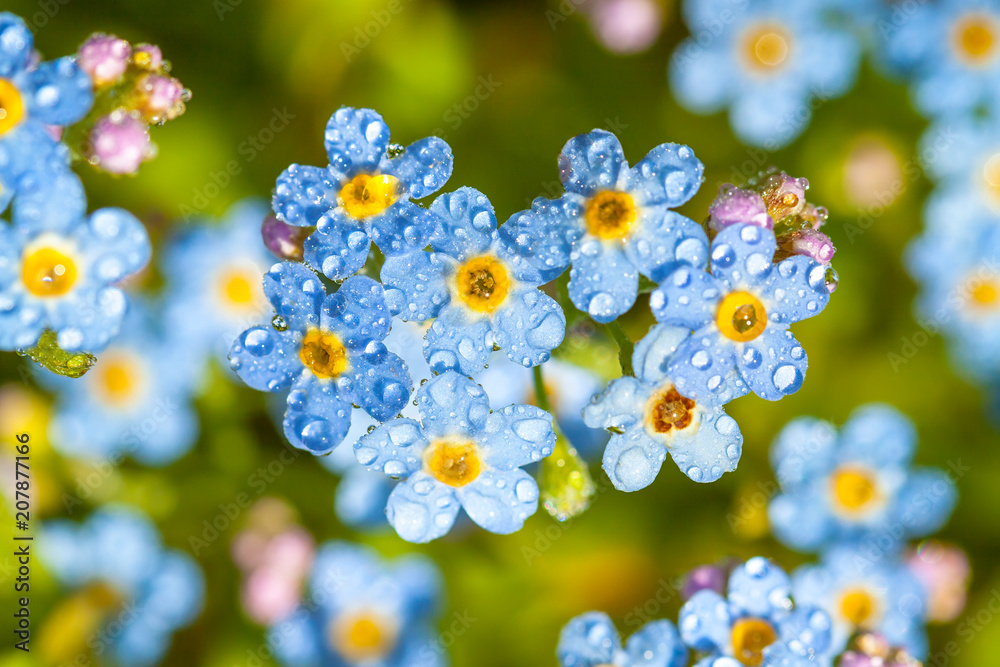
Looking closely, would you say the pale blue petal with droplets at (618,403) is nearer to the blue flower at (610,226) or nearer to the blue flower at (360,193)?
the blue flower at (610,226)

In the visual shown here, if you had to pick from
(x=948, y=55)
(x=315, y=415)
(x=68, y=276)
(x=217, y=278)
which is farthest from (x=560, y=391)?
(x=948, y=55)

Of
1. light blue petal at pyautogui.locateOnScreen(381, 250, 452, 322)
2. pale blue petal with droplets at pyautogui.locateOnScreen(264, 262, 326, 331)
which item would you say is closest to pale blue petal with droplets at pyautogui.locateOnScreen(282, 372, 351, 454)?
pale blue petal with droplets at pyautogui.locateOnScreen(264, 262, 326, 331)

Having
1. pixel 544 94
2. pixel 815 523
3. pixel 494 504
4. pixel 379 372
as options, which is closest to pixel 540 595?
pixel 815 523

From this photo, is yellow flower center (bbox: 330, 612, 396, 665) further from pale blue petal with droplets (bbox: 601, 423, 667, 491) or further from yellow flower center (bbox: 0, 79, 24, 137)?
yellow flower center (bbox: 0, 79, 24, 137)

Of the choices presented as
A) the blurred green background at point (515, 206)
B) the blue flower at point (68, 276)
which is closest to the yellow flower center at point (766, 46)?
the blurred green background at point (515, 206)

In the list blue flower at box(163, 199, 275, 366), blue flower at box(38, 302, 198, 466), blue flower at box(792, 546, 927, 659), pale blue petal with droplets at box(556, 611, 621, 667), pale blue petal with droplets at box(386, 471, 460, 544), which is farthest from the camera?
blue flower at box(163, 199, 275, 366)

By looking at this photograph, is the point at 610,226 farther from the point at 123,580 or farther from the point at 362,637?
the point at 123,580

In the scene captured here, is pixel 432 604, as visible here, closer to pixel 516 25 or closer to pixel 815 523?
pixel 815 523

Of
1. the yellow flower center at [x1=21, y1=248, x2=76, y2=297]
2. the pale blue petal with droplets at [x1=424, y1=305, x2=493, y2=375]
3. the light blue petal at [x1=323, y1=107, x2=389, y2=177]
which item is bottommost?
the yellow flower center at [x1=21, y1=248, x2=76, y2=297]
